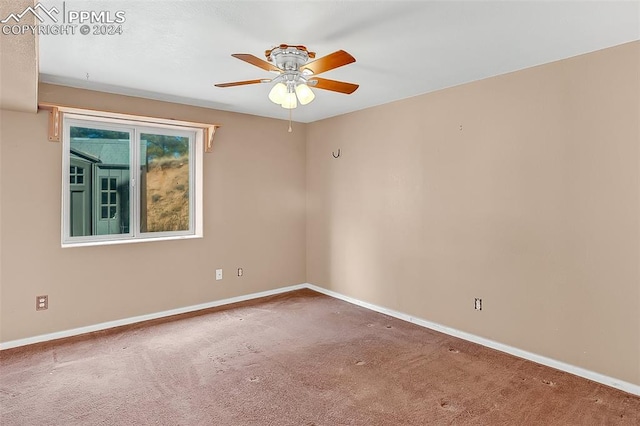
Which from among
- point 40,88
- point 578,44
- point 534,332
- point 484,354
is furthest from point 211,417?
point 578,44

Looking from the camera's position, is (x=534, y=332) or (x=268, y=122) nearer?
(x=534, y=332)

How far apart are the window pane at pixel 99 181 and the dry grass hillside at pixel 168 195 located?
0.79 feet

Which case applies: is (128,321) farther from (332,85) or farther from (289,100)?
(332,85)

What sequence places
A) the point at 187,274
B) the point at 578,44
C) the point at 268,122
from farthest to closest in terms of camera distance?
1. the point at 268,122
2. the point at 187,274
3. the point at 578,44

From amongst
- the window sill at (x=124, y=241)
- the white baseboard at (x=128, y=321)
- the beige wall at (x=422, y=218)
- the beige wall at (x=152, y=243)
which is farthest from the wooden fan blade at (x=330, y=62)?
the white baseboard at (x=128, y=321)

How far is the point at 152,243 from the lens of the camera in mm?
3904

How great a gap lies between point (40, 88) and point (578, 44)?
14.0 ft

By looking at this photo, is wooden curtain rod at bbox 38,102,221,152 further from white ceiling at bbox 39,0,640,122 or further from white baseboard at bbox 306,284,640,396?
white baseboard at bbox 306,284,640,396

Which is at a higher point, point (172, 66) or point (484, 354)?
point (172, 66)

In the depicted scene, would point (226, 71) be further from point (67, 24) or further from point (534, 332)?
point (534, 332)

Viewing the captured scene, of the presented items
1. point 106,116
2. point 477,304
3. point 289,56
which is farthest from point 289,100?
point 477,304

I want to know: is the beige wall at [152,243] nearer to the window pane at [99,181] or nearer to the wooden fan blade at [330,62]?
the window pane at [99,181]

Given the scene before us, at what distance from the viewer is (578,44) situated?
2477 millimetres

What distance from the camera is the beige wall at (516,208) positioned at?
8.27 feet
